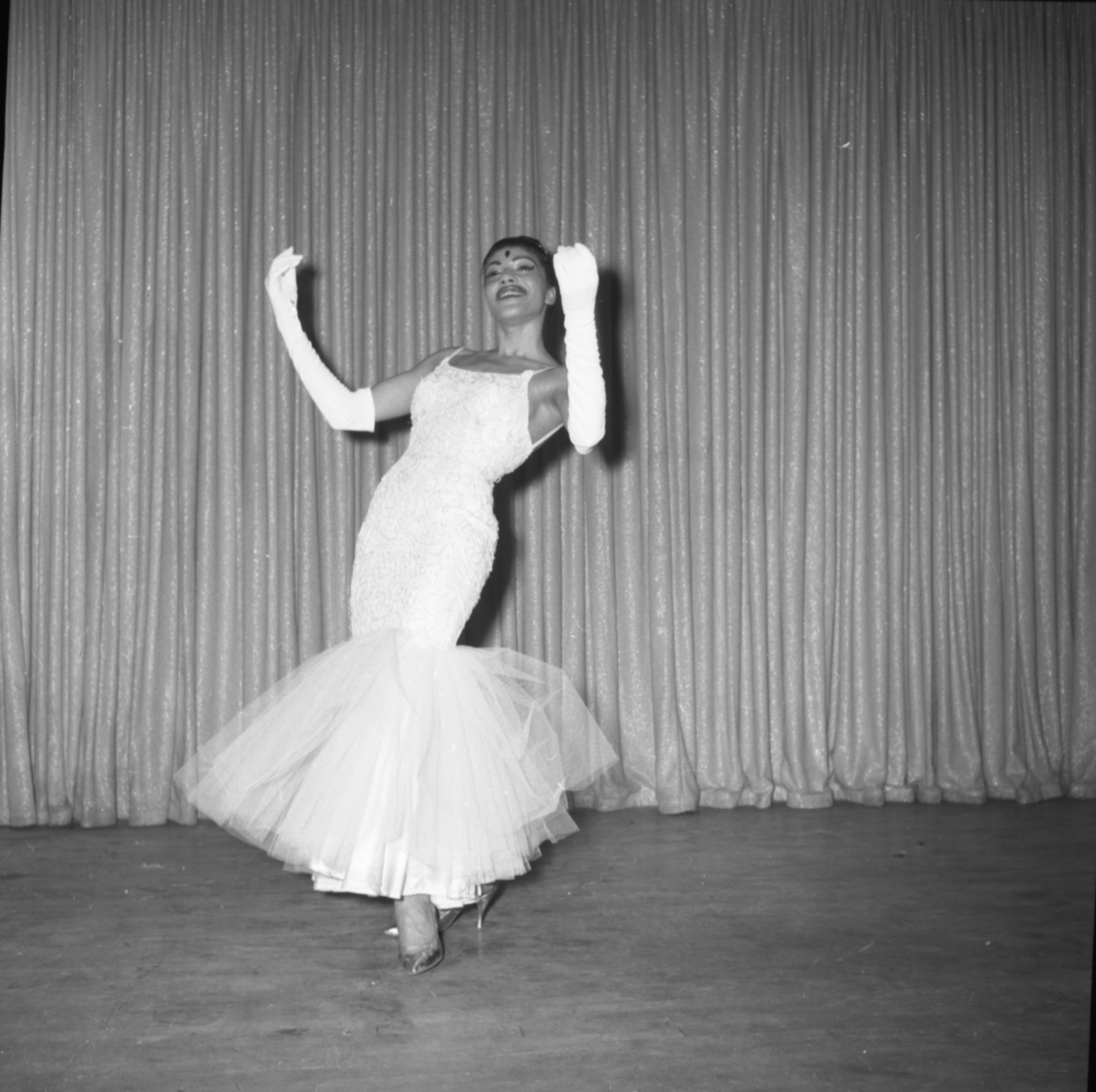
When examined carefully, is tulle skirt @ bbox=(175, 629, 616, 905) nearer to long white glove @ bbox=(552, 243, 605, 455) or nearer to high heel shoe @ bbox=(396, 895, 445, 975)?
high heel shoe @ bbox=(396, 895, 445, 975)

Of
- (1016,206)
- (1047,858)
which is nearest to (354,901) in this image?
(1047,858)

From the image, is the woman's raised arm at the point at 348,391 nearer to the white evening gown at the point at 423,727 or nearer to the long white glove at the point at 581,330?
the white evening gown at the point at 423,727

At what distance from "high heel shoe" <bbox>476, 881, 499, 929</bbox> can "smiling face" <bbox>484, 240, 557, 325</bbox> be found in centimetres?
129

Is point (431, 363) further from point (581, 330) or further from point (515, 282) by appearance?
point (581, 330)

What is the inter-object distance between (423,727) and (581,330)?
2.86ft

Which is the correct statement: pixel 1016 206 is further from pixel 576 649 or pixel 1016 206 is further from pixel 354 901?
pixel 354 901

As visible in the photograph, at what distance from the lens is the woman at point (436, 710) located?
223 centimetres

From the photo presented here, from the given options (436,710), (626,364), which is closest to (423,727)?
(436,710)

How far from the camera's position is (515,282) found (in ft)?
8.89

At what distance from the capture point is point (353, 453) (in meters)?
3.52

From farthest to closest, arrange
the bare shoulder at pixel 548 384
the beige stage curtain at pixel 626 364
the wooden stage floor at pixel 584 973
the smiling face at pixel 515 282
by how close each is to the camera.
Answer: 1. the beige stage curtain at pixel 626 364
2. the smiling face at pixel 515 282
3. the bare shoulder at pixel 548 384
4. the wooden stage floor at pixel 584 973

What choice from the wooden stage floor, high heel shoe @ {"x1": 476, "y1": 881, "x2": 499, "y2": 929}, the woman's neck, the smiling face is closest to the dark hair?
the smiling face

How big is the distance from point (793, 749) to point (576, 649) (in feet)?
2.49

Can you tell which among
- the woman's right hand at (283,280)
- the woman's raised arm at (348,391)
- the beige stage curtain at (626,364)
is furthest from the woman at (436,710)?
the beige stage curtain at (626,364)
